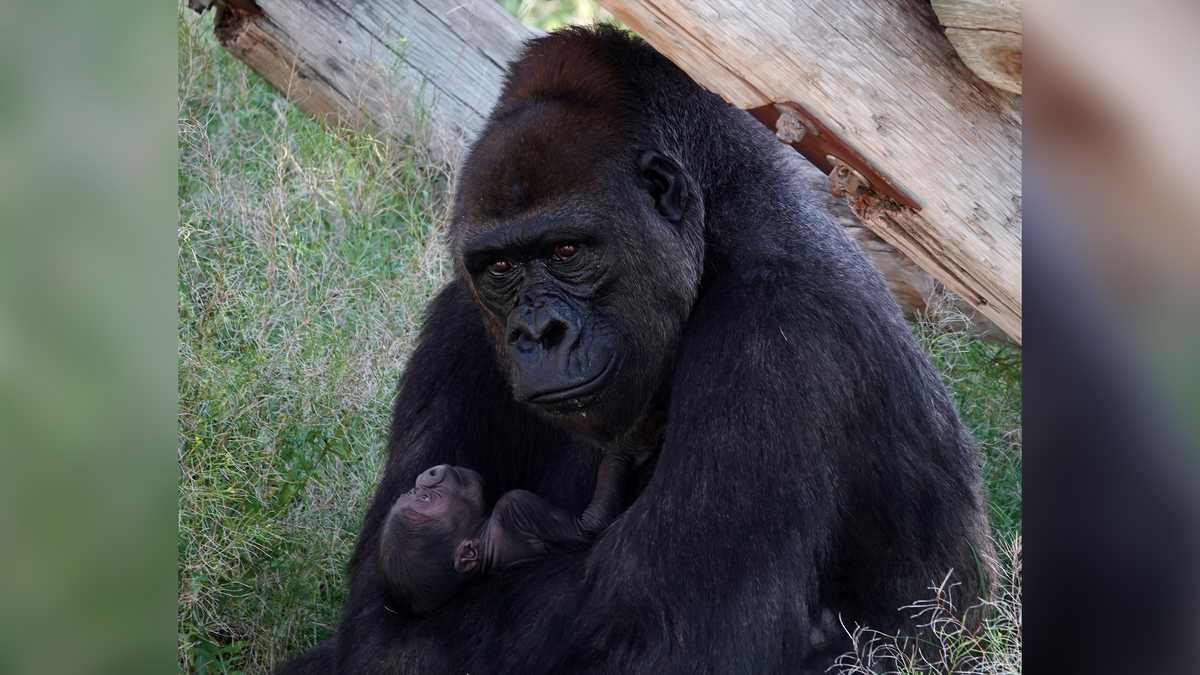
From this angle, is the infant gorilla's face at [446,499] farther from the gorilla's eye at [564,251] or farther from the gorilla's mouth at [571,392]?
the gorilla's eye at [564,251]

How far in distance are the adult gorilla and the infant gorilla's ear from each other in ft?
0.19

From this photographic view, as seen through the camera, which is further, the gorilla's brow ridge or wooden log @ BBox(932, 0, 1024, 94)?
the gorilla's brow ridge

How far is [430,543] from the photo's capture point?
2945 mm

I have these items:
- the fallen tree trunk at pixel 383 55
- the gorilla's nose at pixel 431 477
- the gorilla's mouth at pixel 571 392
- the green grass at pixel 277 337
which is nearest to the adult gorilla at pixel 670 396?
the gorilla's mouth at pixel 571 392

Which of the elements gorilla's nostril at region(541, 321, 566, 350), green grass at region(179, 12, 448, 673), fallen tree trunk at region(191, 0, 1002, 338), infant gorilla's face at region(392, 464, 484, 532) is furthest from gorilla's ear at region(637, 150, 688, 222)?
fallen tree trunk at region(191, 0, 1002, 338)

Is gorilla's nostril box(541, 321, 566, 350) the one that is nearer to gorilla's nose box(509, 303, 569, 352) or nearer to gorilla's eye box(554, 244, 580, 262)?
gorilla's nose box(509, 303, 569, 352)

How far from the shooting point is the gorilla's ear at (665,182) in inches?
113

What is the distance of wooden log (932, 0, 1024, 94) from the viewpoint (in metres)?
2.62

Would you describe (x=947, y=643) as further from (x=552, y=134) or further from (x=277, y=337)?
(x=277, y=337)
